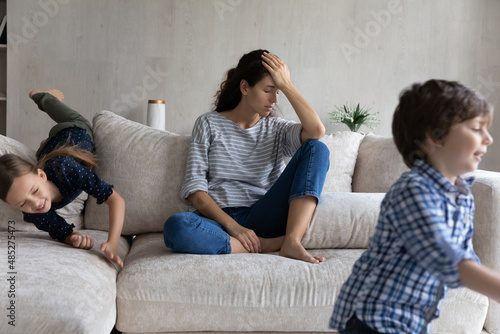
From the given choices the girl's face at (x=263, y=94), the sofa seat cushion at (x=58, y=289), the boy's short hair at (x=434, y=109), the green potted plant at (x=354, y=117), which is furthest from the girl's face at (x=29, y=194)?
the green potted plant at (x=354, y=117)

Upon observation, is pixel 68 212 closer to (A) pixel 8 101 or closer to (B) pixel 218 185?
(B) pixel 218 185

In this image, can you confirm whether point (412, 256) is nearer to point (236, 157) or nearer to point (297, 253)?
point (297, 253)

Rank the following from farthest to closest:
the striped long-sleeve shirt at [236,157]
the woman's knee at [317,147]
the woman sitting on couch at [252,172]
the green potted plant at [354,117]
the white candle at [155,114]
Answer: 1. the green potted plant at [354,117]
2. the white candle at [155,114]
3. the striped long-sleeve shirt at [236,157]
4. the woman's knee at [317,147]
5. the woman sitting on couch at [252,172]

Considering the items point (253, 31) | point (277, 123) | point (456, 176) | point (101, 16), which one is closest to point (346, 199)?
point (277, 123)

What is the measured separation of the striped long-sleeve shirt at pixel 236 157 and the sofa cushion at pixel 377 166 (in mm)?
384

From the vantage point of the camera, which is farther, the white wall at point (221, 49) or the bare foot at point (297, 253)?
the white wall at point (221, 49)

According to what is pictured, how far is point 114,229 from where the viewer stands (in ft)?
5.57

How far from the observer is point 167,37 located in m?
3.79

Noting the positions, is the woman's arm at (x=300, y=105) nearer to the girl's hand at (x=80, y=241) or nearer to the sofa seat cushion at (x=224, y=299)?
the sofa seat cushion at (x=224, y=299)

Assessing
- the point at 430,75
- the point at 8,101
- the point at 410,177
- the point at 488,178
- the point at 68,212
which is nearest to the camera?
the point at 410,177

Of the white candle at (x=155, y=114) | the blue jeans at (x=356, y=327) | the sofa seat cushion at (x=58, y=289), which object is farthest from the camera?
the white candle at (x=155, y=114)

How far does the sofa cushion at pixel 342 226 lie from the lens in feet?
5.92

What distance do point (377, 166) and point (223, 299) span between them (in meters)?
0.99

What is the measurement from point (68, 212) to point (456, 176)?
1.51 m
